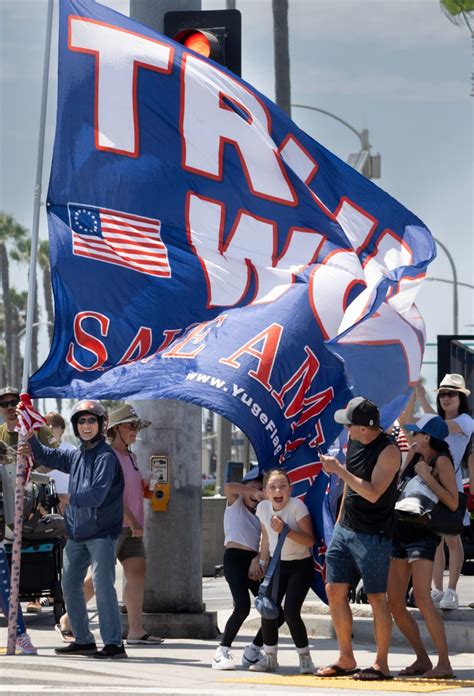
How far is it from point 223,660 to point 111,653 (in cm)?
90

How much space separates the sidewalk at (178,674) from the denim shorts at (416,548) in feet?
2.66

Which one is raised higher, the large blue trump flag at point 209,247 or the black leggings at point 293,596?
the large blue trump flag at point 209,247

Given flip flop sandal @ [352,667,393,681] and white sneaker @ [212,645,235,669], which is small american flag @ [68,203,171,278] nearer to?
white sneaker @ [212,645,235,669]

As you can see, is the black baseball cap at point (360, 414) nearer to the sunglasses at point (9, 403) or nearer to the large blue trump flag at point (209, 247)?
the large blue trump flag at point (209, 247)

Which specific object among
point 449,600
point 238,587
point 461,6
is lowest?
point 449,600

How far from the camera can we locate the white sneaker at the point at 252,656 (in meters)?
10.2

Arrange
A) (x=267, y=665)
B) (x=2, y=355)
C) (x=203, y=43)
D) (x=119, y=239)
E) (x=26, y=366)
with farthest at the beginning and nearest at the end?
(x=2, y=355), (x=203, y=43), (x=119, y=239), (x=26, y=366), (x=267, y=665)

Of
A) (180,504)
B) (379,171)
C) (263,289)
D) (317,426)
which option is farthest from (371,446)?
(379,171)

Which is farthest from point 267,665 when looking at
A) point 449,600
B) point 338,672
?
point 449,600

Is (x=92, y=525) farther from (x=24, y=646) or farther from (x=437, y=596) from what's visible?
(x=437, y=596)

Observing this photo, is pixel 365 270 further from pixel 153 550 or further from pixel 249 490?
pixel 153 550

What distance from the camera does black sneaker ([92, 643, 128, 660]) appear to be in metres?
10.6

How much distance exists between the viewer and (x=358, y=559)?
31.1ft

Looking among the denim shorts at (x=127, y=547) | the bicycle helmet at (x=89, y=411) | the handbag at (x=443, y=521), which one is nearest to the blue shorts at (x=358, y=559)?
the handbag at (x=443, y=521)
